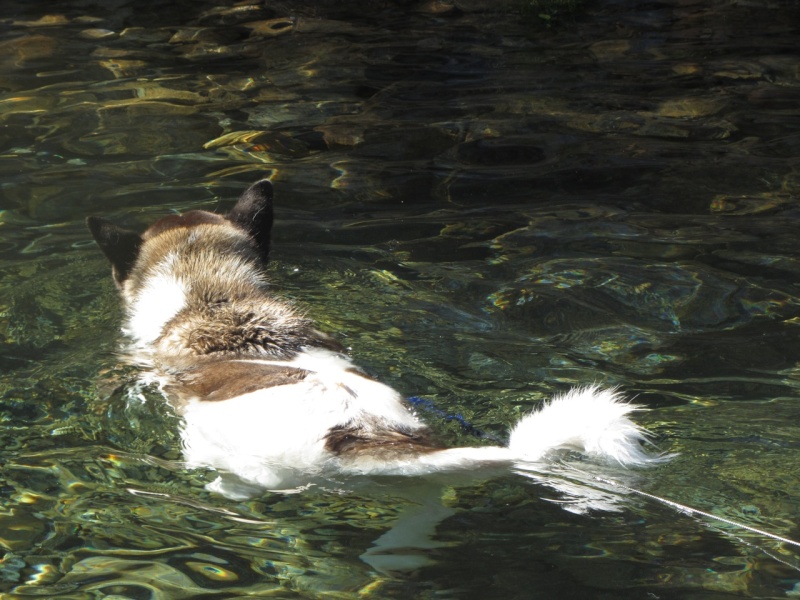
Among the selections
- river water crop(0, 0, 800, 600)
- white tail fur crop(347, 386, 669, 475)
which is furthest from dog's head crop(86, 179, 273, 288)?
white tail fur crop(347, 386, 669, 475)

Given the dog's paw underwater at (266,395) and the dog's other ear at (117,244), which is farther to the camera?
the dog's other ear at (117,244)

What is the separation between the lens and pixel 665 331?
179 inches

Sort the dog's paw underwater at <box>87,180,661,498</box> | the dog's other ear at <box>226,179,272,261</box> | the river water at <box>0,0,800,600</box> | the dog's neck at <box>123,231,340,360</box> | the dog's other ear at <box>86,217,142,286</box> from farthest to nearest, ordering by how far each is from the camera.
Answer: the dog's other ear at <box>226,179,272,261</box> < the dog's other ear at <box>86,217,142,286</box> < the dog's neck at <box>123,231,340,360</box> < the dog's paw underwater at <box>87,180,661,498</box> < the river water at <box>0,0,800,600</box>

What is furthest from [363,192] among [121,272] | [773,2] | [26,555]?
[773,2]

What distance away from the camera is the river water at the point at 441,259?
3.00 metres

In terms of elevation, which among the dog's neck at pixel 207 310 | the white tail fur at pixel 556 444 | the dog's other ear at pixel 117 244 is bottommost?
the white tail fur at pixel 556 444

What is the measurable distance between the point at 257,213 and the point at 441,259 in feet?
3.36

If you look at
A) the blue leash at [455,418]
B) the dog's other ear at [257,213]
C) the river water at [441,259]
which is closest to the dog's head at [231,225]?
the dog's other ear at [257,213]

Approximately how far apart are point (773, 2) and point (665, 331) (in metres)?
7.17

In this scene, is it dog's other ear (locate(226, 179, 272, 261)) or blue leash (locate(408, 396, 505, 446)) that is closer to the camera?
blue leash (locate(408, 396, 505, 446))

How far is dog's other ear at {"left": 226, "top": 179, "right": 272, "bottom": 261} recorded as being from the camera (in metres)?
5.02

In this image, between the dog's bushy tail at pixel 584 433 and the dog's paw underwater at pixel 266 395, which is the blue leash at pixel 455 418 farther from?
the dog's bushy tail at pixel 584 433

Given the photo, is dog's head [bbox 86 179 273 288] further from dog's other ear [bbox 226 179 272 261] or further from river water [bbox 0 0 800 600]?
river water [bbox 0 0 800 600]

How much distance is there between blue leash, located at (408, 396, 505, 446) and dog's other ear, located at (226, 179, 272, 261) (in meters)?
1.53
